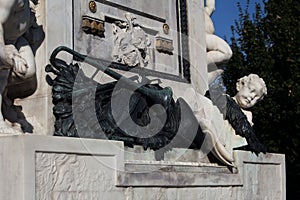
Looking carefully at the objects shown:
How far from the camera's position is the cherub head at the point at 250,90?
9.87 metres

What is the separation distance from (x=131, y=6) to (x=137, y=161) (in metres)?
2.38

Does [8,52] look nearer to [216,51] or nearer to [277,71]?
[216,51]

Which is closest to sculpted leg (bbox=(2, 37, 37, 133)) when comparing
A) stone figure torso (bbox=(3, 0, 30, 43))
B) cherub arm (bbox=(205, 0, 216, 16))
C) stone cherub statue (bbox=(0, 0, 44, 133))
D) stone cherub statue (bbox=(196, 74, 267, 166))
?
stone cherub statue (bbox=(0, 0, 44, 133))

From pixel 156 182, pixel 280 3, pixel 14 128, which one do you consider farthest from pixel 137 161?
pixel 280 3

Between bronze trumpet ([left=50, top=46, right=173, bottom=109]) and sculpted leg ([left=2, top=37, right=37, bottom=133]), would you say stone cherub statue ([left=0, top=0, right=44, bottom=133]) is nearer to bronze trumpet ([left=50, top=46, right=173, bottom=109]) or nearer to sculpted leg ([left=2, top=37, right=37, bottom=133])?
sculpted leg ([left=2, top=37, right=37, bottom=133])

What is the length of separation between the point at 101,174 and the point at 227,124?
3028mm

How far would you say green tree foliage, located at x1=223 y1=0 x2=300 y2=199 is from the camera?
1633 centimetres

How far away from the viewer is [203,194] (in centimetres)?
834

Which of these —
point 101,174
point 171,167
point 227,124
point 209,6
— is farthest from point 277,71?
point 101,174

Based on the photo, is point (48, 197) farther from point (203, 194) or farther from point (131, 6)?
point (131, 6)

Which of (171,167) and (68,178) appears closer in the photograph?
(68,178)

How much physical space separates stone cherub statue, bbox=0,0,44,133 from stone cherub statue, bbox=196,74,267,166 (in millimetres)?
2429

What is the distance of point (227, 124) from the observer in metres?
9.52

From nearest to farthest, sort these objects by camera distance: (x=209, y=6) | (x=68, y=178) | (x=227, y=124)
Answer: (x=68, y=178) → (x=227, y=124) → (x=209, y=6)
